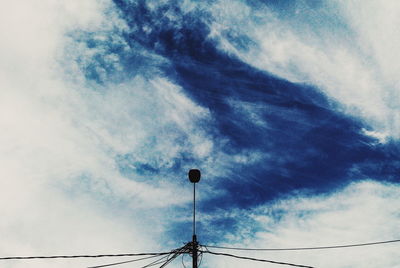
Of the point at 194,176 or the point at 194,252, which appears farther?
the point at 194,176

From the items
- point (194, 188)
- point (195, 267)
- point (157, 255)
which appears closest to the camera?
point (195, 267)

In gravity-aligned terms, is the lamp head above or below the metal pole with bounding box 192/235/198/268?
above

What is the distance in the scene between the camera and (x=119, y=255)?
9773 millimetres

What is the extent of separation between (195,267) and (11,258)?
6.09 metres

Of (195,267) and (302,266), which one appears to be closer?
(195,267)

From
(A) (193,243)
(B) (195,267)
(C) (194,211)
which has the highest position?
(C) (194,211)

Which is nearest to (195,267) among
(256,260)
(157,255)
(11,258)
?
(157,255)

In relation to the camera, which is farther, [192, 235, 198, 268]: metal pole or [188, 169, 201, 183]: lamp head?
[188, 169, 201, 183]: lamp head

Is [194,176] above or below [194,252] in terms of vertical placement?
above

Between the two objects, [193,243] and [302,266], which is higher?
[193,243]

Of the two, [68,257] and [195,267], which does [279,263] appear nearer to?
[195,267]

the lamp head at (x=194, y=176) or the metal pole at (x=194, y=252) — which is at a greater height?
the lamp head at (x=194, y=176)

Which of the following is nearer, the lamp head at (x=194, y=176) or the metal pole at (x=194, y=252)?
the metal pole at (x=194, y=252)

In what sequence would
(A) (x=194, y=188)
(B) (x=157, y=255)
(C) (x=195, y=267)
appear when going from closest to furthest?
(C) (x=195, y=267) < (B) (x=157, y=255) < (A) (x=194, y=188)
